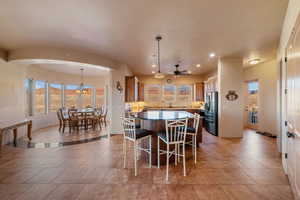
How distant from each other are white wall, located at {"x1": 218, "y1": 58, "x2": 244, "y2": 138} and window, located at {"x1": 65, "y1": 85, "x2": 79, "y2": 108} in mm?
7734

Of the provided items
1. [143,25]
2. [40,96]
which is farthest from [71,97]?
[143,25]

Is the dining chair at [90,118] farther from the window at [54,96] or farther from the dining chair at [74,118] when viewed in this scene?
the window at [54,96]

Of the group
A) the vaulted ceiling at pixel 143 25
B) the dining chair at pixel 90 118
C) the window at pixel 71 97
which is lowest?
the dining chair at pixel 90 118

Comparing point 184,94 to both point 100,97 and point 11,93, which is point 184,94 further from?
point 11,93

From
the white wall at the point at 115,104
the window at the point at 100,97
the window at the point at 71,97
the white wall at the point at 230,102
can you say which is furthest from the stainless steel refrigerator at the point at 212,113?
the window at the point at 71,97

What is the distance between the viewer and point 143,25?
116 inches

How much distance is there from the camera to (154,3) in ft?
7.55

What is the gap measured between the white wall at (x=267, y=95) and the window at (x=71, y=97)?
364 inches

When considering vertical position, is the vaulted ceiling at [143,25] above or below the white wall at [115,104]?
above

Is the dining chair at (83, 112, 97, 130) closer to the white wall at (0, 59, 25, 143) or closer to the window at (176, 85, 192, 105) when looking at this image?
the white wall at (0, 59, 25, 143)

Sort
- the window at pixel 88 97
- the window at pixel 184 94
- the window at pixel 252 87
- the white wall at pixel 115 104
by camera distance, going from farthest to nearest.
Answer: the window at pixel 88 97 < the window at pixel 184 94 < the window at pixel 252 87 < the white wall at pixel 115 104

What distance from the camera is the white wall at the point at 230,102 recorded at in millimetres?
5211

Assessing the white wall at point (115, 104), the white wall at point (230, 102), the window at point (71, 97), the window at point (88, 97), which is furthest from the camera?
the window at point (88, 97)

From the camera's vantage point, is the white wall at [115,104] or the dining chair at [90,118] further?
the dining chair at [90,118]
